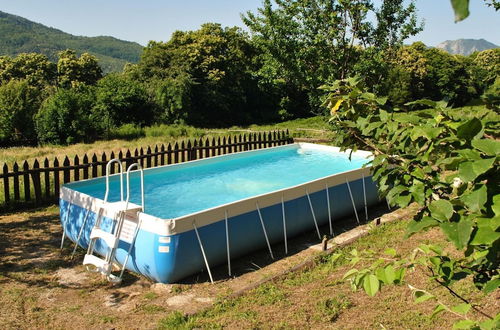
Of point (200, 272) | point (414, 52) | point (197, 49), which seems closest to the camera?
point (200, 272)

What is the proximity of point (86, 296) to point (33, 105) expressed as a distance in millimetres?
22149

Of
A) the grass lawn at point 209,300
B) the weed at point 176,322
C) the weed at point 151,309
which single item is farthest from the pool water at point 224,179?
the weed at point 176,322

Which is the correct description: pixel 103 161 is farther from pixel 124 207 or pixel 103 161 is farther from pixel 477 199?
pixel 477 199

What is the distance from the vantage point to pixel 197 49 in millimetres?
40719

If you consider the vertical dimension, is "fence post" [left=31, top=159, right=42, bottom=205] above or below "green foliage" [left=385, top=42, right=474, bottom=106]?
below

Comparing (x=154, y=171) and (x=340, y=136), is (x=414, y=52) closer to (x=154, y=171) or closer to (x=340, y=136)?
(x=154, y=171)

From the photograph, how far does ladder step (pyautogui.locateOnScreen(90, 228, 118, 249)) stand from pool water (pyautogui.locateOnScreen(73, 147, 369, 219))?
2.03 meters

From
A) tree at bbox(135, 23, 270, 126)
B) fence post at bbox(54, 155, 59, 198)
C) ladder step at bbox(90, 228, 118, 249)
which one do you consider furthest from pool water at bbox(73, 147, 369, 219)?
tree at bbox(135, 23, 270, 126)

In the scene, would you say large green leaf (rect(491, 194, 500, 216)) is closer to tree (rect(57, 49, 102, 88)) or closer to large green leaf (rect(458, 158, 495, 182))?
large green leaf (rect(458, 158, 495, 182))

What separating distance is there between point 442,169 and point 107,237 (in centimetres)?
580

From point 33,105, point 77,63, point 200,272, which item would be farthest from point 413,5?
point 77,63

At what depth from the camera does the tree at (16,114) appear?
2388 cm

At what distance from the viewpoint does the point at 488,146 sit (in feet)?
4.58

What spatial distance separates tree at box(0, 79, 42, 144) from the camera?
2388cm
